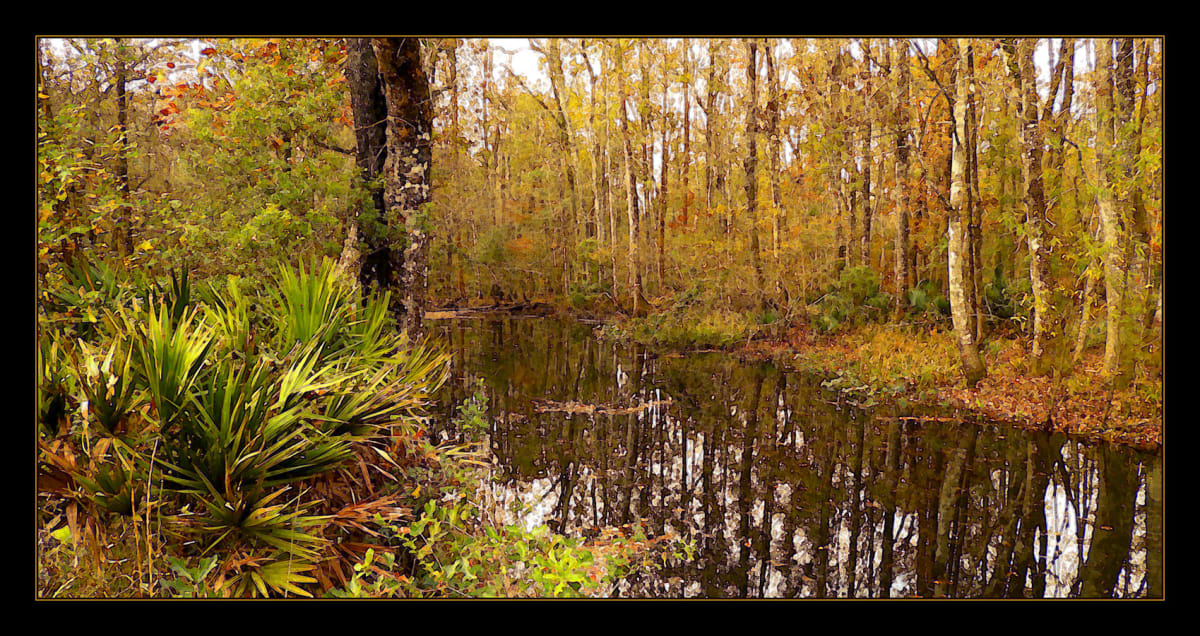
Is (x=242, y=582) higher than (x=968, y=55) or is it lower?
lower

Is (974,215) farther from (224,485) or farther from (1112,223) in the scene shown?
(224,485)

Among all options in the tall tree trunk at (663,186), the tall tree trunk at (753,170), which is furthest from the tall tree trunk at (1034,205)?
the tall tree trunk at (663,186)

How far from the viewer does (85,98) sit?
6578mm

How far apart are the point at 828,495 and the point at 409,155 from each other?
5347 mm

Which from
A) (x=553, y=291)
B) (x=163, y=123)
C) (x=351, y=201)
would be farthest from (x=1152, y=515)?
(x=553, y=291)

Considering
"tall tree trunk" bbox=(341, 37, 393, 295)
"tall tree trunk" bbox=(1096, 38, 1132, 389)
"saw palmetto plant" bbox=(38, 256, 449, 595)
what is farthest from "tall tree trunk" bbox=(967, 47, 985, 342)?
"saw palmetto plant" bbox=(38, 256, 449, 595)

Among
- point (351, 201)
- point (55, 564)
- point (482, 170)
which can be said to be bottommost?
point (55, 564)

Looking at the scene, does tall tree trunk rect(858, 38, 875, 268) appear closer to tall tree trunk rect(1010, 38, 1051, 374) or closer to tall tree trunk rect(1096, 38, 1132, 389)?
tall tree trunk rect(1010, 38, 1051, 374)

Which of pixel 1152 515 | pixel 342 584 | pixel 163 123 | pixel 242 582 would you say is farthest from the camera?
pixel 163 123

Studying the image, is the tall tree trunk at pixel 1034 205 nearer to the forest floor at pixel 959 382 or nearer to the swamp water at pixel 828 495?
the forest floor at pixel 959 382

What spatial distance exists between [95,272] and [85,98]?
1.91m

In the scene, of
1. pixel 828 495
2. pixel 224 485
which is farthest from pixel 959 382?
pixel 224 485

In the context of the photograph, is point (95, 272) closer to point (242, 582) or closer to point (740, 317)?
point (242, 582)

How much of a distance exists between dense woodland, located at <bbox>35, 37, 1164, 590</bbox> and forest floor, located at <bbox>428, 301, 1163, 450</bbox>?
0.07 metres
